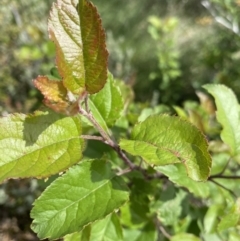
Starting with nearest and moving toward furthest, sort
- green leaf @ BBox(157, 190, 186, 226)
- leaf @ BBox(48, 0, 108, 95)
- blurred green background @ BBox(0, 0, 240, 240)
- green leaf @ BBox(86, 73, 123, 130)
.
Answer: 1. leaf @ BBox(48, 0, 108, 95)
2. green leaf @ BBox(86, 73, 123, 130)
3. green leaf @ BBox(157, 190, 186, 226)
4. blurred green background @ BBox(0, 0, 240, 240)

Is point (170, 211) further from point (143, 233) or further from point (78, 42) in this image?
point (78, 42)

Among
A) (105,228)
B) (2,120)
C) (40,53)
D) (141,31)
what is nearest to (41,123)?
(2,120)

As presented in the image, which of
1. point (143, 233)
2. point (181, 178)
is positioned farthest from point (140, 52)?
point (181, 178)

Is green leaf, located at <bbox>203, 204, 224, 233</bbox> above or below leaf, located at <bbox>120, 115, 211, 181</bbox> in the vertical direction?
below

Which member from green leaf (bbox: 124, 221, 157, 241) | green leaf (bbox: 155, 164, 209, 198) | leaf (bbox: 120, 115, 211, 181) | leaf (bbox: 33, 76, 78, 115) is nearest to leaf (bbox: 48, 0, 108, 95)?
leaf (bbox: 33, 76, 78, 115)

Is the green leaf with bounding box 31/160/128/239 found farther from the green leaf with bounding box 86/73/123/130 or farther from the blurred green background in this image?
the blurred green background

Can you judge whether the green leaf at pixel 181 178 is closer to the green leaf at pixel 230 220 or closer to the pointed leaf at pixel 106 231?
the green leaf at pixel 230 220

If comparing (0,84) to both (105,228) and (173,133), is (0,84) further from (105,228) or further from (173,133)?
(173,133)

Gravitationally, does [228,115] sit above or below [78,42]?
below
